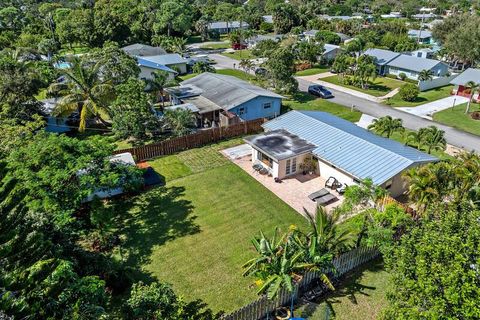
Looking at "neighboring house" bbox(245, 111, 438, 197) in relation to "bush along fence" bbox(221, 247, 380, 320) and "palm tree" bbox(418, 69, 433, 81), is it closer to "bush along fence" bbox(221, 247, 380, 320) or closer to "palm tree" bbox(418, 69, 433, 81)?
"bush along fence" bbox(221, 247, 380, 320)

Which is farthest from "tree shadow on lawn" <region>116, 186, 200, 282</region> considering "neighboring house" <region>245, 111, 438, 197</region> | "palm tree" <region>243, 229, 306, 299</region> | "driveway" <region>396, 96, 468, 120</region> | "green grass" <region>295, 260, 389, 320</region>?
"driveway" <region>396, 96, 468, 120</region>

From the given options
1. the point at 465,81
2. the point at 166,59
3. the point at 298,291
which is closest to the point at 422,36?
the point at 465,81

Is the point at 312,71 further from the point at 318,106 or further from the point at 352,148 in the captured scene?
the point at 352,148

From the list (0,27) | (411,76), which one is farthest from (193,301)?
(0,27)

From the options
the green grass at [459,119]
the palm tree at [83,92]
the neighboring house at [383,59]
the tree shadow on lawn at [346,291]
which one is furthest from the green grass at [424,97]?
the palm tree at [83,92]

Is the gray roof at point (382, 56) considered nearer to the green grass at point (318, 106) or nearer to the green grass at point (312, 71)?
the green grass at point (312, 71)
